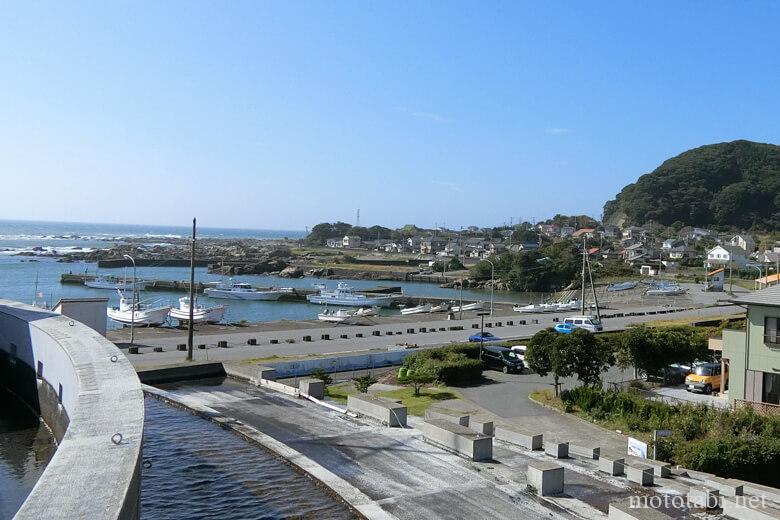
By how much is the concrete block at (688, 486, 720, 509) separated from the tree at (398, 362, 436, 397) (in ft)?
34.8

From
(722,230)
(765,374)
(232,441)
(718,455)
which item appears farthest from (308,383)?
(722,230)

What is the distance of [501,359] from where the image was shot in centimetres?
2545

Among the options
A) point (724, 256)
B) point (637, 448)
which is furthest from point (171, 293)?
point (724, 256)

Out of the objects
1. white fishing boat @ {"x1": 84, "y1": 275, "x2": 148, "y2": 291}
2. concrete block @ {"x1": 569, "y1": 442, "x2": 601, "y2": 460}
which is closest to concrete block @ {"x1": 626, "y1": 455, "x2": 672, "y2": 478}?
concrete block @ {"x1": 569, "y1": 442, "x2": 601, "y2": 460}

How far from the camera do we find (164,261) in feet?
412

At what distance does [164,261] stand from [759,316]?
118 metres

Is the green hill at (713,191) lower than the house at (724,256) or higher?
higher

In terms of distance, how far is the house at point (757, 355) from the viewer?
19.4m

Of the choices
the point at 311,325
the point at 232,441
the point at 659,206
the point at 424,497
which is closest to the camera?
the point at 424,497

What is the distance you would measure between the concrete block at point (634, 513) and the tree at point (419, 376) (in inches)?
440

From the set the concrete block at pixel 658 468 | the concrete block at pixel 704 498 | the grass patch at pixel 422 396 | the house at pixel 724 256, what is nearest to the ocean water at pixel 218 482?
the concrete block at pixel 704 498

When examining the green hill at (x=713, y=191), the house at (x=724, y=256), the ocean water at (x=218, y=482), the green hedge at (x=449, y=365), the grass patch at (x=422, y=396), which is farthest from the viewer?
the green hill at (x=713, y=191)

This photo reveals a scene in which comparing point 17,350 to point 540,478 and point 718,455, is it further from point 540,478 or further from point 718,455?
point 718,455

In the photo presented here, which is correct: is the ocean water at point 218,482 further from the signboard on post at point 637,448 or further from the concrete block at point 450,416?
the signboard on post at point 637,448
